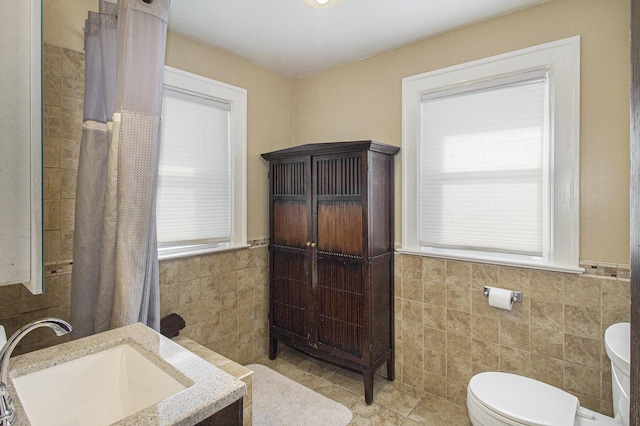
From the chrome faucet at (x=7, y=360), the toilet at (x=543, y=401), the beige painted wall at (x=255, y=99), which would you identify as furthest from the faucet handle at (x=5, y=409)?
the beige painted wall at (x=255, y=99)

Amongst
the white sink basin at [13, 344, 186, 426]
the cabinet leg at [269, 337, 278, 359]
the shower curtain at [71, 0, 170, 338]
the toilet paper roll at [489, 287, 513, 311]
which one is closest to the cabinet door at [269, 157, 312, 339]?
the cabinet leg at [269, 337, 278, 359]

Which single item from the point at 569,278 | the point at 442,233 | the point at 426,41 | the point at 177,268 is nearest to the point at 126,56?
the point at 177,268

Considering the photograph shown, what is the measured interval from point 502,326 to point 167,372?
6.20 feet

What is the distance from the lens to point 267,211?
115 inches

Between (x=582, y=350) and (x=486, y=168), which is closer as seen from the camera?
(x=582, y=350)

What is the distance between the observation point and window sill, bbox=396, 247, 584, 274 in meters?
1.89

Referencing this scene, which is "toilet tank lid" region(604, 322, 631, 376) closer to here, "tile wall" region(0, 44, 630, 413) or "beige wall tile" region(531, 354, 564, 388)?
"tile wall" region(0, 44, 630, 413)

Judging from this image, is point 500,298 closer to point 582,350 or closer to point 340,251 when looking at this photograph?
point 582,350

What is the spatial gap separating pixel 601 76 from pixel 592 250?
3.02 ft

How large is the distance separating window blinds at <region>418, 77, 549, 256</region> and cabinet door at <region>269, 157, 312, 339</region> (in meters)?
0.86

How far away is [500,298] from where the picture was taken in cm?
200

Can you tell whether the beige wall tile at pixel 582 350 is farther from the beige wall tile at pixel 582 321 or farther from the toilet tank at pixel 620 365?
the toilet tank at pixel 620 365

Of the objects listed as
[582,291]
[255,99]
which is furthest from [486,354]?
[255,99]

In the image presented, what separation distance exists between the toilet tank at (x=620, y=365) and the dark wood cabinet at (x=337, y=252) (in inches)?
48.1
